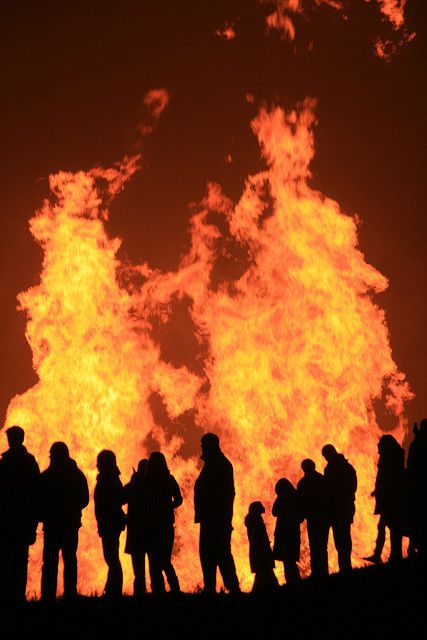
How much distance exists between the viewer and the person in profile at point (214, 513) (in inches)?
323

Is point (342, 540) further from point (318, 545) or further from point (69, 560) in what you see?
point (69, 560)

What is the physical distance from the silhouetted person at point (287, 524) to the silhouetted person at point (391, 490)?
123 cm

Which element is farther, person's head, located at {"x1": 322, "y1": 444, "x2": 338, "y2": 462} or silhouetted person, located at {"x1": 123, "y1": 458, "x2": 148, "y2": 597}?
person's head, located at {"x1": 322, "y1": 444, "x2": 338, "y2": 462}

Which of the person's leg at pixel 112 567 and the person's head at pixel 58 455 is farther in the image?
the person's leg at pixel 112 567

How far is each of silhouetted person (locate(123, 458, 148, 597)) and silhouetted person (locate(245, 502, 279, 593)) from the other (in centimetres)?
215

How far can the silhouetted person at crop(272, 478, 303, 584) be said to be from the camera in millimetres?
10461

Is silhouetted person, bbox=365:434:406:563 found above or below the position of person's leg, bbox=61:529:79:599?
above

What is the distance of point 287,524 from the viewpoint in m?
10.5

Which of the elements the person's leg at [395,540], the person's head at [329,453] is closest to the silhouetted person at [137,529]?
the person's head at [329,453]

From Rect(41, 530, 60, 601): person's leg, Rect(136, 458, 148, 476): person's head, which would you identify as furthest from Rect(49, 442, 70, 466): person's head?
Rect(136, 458, 148, 476): person's head

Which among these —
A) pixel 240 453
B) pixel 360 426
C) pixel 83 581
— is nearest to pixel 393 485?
pixel 360 426

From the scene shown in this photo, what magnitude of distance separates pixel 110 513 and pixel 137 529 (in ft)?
1.89

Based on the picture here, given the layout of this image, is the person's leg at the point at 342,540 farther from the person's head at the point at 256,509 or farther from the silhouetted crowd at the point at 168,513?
the person's head at the point at 256,509

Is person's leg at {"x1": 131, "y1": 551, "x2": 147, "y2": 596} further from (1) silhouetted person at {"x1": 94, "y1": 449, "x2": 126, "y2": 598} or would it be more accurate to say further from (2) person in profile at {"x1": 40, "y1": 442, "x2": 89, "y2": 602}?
(2) person in profile at {"x1": 40, "y1": 442, "x2": 89, "y2": 602}
